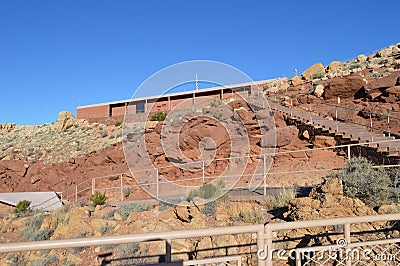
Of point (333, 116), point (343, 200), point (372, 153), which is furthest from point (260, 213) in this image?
point (333, 116)

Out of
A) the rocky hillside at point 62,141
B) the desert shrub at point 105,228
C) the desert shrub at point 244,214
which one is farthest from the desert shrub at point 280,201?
the rocky hillside at point 62,141

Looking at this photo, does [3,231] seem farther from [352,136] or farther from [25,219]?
[352,136]

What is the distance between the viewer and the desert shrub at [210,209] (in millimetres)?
9109

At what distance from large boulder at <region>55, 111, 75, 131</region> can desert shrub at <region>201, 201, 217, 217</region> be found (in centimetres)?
3621

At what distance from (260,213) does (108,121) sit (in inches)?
1297

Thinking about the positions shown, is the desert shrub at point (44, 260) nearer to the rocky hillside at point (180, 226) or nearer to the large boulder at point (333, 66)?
the rocky hillside at point (180, 226)

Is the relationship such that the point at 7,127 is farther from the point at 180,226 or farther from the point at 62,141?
the point at 180,226

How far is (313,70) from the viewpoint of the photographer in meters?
39.5

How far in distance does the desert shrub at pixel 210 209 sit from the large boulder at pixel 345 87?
18.8 metres

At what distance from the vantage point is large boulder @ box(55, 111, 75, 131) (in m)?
42.2

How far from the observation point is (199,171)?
17.8 m

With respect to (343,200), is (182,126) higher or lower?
higher

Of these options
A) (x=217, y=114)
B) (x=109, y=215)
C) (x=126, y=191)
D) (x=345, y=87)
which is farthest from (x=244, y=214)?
(x=345, y=87)

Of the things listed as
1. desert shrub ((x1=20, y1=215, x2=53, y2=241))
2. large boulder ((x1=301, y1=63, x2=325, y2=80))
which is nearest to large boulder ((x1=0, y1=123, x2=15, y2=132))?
large boulder ((x1=301, y1=63, x2=325, y2=80))
